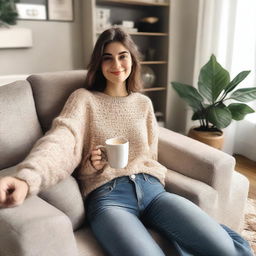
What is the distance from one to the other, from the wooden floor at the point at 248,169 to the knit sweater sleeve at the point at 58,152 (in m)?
1.59

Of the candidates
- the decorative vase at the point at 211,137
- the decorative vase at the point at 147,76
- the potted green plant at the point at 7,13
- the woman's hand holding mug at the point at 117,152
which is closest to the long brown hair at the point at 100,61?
the woman's hand holding mug at the point at 117,152

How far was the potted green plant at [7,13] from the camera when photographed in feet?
7.20

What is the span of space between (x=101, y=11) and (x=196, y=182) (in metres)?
2.02

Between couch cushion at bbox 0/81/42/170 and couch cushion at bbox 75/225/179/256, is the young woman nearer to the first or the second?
couch cushion at bbox 75/225/179/256

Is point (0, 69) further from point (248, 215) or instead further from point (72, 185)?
point (248, 215)

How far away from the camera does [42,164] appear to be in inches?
34.0

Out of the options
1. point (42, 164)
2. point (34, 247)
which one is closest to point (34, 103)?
point (42, 164)

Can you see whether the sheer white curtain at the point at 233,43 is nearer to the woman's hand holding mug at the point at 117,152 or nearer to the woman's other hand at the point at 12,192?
the woman's hand holding mug at the point at 117,152

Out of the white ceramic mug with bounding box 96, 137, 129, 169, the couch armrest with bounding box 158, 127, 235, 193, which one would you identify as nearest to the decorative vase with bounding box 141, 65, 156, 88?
the couch armrest with bounding box 158, 127, 235, 193

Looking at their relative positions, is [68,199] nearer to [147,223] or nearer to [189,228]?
[147,223]

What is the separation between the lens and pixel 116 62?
3.97 feet

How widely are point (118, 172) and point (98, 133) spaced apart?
0.18m

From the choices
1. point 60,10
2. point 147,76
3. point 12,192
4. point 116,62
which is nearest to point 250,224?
point 116,62

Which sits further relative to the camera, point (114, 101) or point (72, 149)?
point (114, 101)
